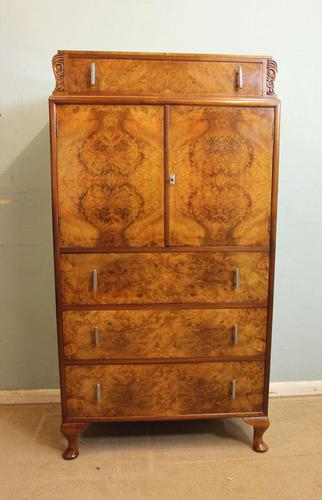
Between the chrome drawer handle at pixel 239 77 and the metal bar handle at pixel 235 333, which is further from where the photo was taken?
the metal bar handle at pixel 235 333

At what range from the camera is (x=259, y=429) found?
1.95m

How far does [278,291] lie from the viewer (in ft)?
8.13

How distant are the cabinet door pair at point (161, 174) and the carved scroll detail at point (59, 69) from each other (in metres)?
0.11

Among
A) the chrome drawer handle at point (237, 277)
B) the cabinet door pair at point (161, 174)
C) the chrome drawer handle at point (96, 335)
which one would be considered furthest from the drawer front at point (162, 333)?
the cabinet door pair at point (161, 174)

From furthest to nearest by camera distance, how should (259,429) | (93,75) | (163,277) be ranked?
1. (259,429)
2. (163,277)
3. (93,75)

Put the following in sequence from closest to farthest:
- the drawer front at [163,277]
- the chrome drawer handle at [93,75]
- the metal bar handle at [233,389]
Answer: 1. the chrome drawer handle at [93,75]
2. the drawer front at [163,277]
3. the metal bar handle at [233,389]

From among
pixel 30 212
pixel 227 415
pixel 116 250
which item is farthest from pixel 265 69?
pixel 227 415

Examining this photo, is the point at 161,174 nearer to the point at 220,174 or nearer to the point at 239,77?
the point at 220,174

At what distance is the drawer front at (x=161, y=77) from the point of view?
1.70 meters

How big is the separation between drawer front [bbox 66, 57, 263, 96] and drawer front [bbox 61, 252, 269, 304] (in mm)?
742

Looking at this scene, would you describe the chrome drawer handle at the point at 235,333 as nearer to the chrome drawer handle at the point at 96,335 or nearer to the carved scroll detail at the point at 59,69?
the chrome drawer handle at the point at 96,335

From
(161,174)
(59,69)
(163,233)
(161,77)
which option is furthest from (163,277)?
(59,69)

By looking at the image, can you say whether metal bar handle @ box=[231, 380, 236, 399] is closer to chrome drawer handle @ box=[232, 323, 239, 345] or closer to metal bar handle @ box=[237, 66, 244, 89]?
chrome drawer handle @ box=[232, 323, 239, 345]

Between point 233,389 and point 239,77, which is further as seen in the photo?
point 233,389
